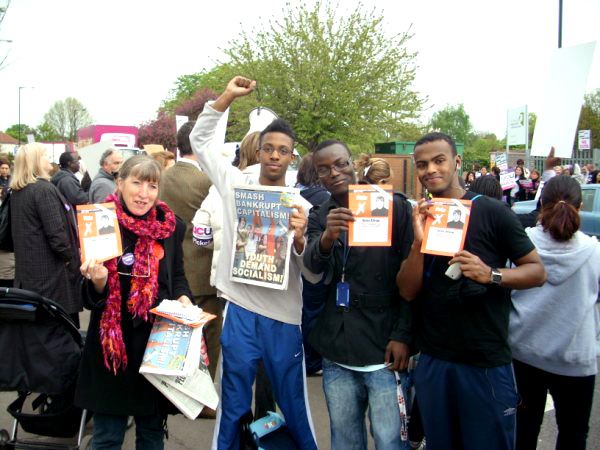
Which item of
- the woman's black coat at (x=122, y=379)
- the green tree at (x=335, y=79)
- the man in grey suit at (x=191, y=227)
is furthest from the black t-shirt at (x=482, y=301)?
the green tree at (x=335, y=79)

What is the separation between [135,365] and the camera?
9.59ft

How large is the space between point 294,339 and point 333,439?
0.56 metres

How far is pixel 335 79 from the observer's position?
74.7 feet

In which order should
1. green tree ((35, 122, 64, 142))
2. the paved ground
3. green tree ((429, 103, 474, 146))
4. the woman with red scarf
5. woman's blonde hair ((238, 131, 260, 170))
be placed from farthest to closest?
green tree ((35, 122, 64, 142)) → green tree ((429, 103, 474, 146)) → woman's blonde hair ((238, 131, 260, 170)) → the paved ground → the woman with red scarf

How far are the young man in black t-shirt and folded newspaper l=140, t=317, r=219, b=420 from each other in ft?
3.62

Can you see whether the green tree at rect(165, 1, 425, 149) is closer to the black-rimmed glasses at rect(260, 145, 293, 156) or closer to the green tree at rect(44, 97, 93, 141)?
the black-rimmed glasses at rect(260, 145, 293, 156)

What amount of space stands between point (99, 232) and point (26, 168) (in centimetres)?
264

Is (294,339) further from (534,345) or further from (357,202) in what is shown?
(534,345)

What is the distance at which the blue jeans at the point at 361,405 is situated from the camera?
2.72m

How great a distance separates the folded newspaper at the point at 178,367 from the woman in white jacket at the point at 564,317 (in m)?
1.77

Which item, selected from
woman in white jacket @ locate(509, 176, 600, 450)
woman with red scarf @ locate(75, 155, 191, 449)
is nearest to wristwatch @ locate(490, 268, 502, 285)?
woman in white jacket @ locate(509, 176, 600, 450)

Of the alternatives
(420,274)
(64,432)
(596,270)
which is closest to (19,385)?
(64,432)

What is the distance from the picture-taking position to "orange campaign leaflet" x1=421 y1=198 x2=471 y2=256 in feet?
7.82

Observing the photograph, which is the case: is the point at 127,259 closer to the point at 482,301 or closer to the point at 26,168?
the point at 482,301
